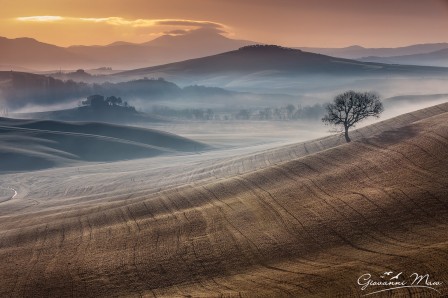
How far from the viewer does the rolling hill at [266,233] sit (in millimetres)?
38906

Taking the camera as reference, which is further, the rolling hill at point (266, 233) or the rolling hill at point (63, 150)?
the rolling hill at point (63, 150)

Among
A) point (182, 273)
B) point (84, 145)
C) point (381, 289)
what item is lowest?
point (84, 145)

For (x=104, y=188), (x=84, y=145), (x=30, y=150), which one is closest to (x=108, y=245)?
(x=104, y=188)

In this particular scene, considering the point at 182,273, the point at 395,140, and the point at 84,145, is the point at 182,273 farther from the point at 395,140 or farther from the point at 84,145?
the point at 84,145

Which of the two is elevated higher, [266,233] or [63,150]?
[266,233]

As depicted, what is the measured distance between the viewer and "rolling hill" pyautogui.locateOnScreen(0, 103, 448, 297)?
38906 mm

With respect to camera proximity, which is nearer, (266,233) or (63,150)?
(266,233)

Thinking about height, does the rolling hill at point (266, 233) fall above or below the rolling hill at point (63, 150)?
above

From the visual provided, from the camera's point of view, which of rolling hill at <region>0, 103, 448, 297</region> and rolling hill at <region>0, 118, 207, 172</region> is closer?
rolling hill at <region>0, 103, 448, 297</region>

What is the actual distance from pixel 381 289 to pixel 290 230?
17934 mm

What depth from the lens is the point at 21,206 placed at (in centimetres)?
9506

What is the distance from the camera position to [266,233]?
166 feet

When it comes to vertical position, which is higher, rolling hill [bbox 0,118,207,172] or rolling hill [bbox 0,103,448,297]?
rolling hill [bbox 0,103,448,297]

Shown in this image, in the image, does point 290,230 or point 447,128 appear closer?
point 290,230
